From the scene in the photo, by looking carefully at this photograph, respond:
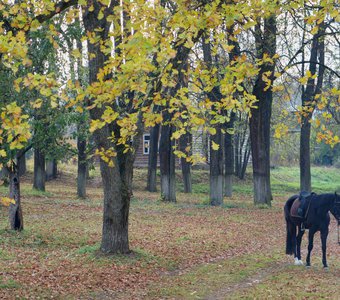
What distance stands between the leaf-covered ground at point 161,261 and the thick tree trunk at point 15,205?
1.80 ft

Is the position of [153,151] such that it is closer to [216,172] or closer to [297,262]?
[216,172]

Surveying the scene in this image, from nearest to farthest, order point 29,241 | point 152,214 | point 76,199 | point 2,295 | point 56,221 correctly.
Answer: point 2,295
point 29,241
point 56,221
point 152,214
point 76,199

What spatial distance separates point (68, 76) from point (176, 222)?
7526mm

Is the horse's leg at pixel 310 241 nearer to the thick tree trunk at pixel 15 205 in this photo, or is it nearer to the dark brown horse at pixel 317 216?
the dark brown horse at pixel 317 216

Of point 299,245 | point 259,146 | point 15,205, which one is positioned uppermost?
point 259,146

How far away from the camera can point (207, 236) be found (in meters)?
21.5

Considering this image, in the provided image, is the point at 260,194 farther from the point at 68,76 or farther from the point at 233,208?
the point at 68,76

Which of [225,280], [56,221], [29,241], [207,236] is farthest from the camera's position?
[56,221]

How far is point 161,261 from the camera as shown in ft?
52.3

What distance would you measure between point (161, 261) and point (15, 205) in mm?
5762

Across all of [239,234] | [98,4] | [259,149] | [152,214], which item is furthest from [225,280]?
[259,149]

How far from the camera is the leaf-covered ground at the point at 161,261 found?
1236 centimetres

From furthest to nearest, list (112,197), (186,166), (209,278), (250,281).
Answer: (186,166) → (112,197) → (209,278) → (250,281)

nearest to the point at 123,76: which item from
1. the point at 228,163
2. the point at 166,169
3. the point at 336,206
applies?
the point at 336,206
